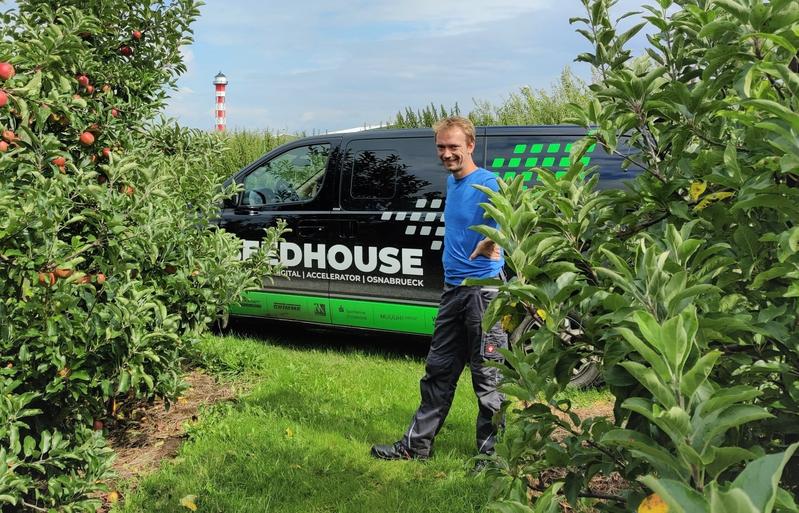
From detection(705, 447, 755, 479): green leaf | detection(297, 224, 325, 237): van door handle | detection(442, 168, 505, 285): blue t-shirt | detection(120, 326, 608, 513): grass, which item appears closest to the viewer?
detection(705, 447, 755, 479): green leaf

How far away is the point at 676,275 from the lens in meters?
1.17

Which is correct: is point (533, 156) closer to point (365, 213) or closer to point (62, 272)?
point (365, 213)

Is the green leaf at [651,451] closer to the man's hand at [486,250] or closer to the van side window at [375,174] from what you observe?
the man's hand at [486,250]

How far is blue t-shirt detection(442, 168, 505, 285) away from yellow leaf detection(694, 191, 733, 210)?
212 centimetres

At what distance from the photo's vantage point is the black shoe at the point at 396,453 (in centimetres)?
399

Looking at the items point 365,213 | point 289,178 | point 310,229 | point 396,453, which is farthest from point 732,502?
point 289,178

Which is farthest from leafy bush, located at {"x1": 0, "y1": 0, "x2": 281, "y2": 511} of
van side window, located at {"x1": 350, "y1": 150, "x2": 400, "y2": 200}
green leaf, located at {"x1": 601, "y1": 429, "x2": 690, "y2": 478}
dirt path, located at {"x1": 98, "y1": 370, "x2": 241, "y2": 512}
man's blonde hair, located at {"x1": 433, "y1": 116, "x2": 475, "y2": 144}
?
van side window, located at {"x1": 350, "y1": 150, "x2": 400, "y2": 200}

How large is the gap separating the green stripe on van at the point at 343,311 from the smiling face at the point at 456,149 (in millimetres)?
2161

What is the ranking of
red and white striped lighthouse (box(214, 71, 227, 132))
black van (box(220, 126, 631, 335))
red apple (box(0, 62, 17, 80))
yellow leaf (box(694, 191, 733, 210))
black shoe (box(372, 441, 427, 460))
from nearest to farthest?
1. yellow leaf (box(694, 191, 733, 210))
2. red apple (box(0, 62, 17, 80))
3. black shoe (box(372, 441, 427, 460))
4. black van (box(220, 126, 631, 335))
5. red and white striped lighthouse (box(214, 71, 227, 132))

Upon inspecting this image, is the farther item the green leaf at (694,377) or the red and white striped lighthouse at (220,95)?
the red and white striped lighthouse at (220,95)

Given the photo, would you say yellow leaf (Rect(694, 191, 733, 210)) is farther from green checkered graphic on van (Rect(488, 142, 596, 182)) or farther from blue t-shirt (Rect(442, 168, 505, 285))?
green checkered graphic on van (Rect(488, 142, 596, 182))

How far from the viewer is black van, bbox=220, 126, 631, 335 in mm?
5828

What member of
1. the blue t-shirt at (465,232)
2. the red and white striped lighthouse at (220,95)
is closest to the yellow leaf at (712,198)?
the blue t-shirt at (465,232)

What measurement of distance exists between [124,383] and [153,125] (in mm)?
1681
